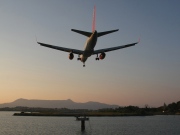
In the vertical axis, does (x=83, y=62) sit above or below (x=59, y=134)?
above

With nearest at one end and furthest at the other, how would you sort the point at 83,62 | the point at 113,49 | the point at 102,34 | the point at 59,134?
1. the point at 102,34
2. the point at 113,49
3. the point at 83,62
4. the point at 59,134

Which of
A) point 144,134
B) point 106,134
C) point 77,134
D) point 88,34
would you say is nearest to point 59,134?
point 77,134

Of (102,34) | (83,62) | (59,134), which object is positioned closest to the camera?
(102,34)

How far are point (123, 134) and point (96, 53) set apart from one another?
6682cm

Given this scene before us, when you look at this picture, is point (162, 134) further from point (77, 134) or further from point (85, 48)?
point (85, 48)

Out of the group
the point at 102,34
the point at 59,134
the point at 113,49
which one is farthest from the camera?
the point at 59,134

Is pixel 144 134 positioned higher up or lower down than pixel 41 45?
lower down

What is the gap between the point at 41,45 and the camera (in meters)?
55.3

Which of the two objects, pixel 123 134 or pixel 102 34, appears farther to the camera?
pixel 123 134

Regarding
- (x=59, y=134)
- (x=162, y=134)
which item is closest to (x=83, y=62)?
(x=59, y=134)

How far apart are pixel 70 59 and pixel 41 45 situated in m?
6.20

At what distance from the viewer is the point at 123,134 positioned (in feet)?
379

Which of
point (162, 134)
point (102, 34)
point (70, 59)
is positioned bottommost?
point (162, 134)

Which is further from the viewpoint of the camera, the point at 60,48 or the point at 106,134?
the point at 106,134
